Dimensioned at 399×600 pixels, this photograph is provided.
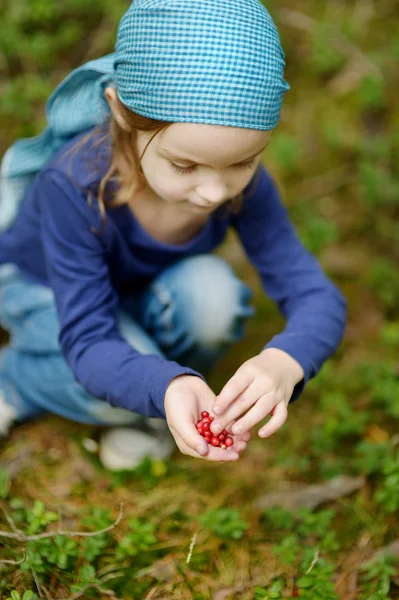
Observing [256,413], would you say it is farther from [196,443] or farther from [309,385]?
[309,385]

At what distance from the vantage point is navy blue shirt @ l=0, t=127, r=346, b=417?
1755 millimetres

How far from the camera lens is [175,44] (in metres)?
1.43

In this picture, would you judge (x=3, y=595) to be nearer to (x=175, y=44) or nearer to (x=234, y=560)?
(x=234, y=560)

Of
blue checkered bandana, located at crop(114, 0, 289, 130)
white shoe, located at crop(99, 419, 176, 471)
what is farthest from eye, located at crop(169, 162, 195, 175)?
white shoe, located at crop(99, 419, 176, 471)

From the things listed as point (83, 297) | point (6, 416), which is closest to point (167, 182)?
point (83, 297)

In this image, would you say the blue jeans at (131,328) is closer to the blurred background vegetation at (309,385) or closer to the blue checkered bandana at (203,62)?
the blurred background vegetation at (309,385)

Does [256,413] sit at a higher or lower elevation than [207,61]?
lower

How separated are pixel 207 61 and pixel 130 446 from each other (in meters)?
1.33

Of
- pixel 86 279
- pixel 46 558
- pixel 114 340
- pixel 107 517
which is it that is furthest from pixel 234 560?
pixel 86 279

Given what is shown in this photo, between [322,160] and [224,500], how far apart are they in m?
1.80

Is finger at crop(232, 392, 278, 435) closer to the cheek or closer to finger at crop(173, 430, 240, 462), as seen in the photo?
finger at crop(173, 430, 240, 462)

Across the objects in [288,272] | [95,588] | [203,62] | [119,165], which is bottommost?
[95,588]

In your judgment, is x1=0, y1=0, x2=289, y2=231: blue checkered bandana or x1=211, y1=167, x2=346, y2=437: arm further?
x1=211, y1=167, x2=346, y2=437: arm

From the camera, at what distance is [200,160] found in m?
1.51
